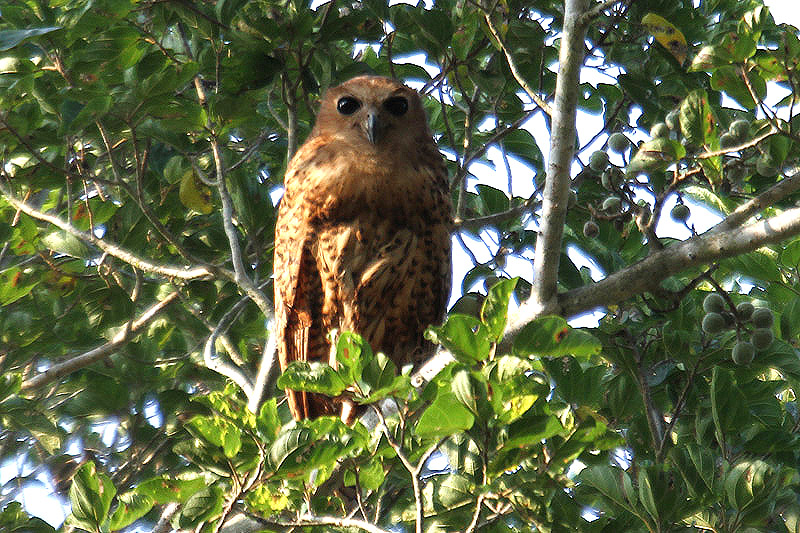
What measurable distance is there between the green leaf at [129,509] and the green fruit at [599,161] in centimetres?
162

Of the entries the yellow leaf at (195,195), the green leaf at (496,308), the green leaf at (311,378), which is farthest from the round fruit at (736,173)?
the yellow leaf at (195,195)

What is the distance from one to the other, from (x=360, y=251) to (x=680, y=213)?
53.1 inches

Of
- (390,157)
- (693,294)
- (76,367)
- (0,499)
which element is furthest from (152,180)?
(693,294)

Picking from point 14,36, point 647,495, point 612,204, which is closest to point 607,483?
point 647,495

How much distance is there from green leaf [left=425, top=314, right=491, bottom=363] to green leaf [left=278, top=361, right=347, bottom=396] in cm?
24

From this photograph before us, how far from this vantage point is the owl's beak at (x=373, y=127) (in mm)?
4080

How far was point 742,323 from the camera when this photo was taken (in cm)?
272

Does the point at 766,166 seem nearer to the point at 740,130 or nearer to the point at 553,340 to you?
the point at 740,130

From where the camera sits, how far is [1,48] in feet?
10.7

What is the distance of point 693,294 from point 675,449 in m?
1.08

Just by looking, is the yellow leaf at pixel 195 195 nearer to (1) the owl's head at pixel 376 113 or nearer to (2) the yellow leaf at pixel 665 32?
(1) the owl's head at pixel 376 113

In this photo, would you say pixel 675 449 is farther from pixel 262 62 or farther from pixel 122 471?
pixel 122 471

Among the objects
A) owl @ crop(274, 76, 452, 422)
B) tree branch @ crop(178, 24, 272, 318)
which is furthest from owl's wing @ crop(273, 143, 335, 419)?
tree branch @ crop(178, 24, 272, 318)

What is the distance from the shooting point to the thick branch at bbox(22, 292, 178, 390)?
4.06 m
